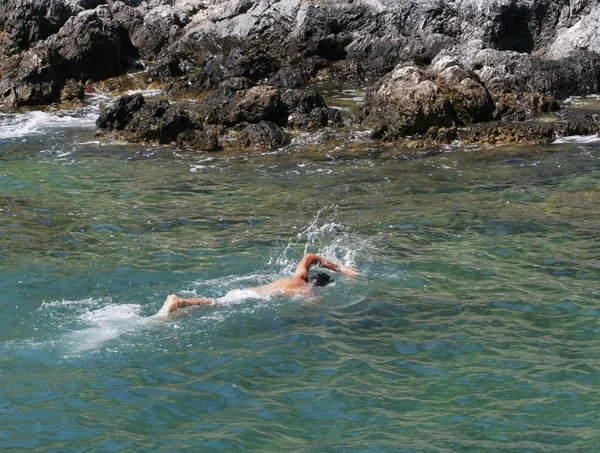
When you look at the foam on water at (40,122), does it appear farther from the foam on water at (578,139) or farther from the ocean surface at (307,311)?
the foam on water at (578,139)

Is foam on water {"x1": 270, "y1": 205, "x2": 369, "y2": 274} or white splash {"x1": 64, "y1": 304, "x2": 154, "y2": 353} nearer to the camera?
white splash {"x1": 64, "y1": 304, "x2": 154, "y2": 353}

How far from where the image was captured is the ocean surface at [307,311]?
8.89 metres

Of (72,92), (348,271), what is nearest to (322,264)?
(348,271)

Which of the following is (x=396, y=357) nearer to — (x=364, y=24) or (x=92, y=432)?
(x=92, y=432)

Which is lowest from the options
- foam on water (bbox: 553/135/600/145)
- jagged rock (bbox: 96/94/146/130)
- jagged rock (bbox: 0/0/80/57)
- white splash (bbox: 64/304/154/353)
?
white splash (bbox: 64/304/154/353)

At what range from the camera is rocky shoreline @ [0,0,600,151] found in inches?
926

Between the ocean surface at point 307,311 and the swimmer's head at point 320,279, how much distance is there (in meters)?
0.13

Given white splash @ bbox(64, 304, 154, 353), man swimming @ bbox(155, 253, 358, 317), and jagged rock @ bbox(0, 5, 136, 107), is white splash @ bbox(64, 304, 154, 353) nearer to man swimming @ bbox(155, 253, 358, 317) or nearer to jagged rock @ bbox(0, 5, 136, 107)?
man swimming @ bbox(155, 253, 358, 317)

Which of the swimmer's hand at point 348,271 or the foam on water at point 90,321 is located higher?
the swimmer's hand at point 348,271

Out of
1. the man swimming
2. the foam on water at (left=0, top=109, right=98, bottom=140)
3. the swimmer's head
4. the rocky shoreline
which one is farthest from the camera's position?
the foam on water at (left=0, top=109, right=98, bottom=140)

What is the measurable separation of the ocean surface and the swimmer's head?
0.43ft

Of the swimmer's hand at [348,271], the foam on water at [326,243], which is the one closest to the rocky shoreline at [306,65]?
the foam on water at [326,243]

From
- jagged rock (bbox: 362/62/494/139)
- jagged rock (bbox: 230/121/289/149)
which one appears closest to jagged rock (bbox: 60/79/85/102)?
jagged rock (bbox: 230/121/289/149)

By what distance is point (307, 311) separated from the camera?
39.1 ft
